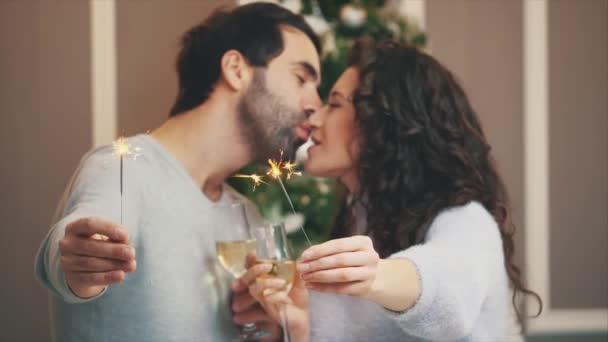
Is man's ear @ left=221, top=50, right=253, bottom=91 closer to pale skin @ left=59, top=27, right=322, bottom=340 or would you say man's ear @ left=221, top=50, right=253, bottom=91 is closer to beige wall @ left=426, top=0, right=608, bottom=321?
pale skin @ left=59, top=27, right=322, bottom=340

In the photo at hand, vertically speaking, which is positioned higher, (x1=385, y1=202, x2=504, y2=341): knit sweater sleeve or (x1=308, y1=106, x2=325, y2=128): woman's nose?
(x1=308, y1=106, x2=325, y2=128): woman's nose

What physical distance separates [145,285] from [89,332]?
0.31ft

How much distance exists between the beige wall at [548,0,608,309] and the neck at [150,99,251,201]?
63 cm

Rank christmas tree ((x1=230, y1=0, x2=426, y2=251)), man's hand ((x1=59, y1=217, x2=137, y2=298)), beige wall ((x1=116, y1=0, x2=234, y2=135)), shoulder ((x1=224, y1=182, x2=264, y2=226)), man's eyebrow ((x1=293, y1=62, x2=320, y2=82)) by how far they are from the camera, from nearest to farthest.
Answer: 1. man's hand ((x1=59, y1=217, x2=137, y2=298))
2. beige wall ((x1=116, y1=0, x2=234, y2=135))
3. shoulder ((x1=224, y1=182, x2=264, y2=226))
4. man's eyebrow ((x1=293, y1=62, x2=320, y2=82))
5. christmas tree ((x1=230, y1=0, x2=426, y2=251))

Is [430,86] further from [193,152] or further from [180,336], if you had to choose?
[180,336]

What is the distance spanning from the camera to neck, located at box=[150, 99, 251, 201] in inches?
35.2

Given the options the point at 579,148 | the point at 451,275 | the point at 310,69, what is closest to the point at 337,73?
the point at 310,69

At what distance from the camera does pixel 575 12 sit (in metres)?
0.99

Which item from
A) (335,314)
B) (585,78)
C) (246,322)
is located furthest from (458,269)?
(585,78)

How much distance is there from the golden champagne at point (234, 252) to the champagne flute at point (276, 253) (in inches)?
1.7

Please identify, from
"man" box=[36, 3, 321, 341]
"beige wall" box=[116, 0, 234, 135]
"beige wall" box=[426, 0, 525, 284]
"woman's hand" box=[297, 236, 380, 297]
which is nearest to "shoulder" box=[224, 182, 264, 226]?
"man" box=[36, 3, 321, 341]

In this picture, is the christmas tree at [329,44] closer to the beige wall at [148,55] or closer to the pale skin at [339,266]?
the pale skin at [339,266]

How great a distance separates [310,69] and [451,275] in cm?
48

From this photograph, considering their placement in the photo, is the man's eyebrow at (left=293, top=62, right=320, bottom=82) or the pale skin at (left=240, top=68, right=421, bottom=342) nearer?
the pale skin at (left=240, top=68, right=421, bottom=342)
